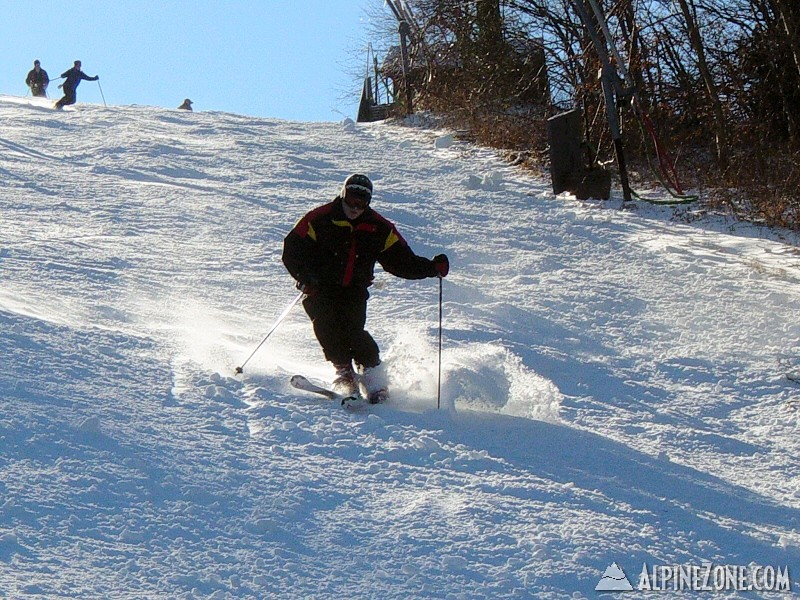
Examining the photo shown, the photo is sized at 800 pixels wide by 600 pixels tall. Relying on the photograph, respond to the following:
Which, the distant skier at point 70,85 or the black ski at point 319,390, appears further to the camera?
the distant skier at point 70,85

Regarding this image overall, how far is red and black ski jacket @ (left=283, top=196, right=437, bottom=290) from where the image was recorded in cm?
547

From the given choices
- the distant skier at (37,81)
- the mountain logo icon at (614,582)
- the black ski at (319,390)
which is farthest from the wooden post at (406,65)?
the mountain logo icon at (614,582)

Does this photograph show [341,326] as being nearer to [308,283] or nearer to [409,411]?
[308,283]

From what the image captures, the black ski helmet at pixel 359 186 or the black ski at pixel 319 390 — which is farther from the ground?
the black ski helmet at pixel 359 186

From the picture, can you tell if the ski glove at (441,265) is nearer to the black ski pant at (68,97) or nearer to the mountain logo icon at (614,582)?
the mountain logo icon at (614,582)

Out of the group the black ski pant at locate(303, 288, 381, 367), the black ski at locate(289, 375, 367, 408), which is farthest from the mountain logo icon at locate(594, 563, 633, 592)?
the black ski pant at locate(303, 288, 381, 367)

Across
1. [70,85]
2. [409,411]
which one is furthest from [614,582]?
[70,85]

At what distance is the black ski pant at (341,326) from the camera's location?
5605 millimetres

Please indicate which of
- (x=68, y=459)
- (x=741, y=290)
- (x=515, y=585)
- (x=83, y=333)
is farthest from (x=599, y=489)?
(x=741, y=290)

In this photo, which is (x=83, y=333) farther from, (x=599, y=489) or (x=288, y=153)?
(x=288, y=153)

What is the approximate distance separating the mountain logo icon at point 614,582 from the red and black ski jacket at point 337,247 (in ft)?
8.10

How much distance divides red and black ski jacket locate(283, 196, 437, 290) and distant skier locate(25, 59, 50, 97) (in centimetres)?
2291

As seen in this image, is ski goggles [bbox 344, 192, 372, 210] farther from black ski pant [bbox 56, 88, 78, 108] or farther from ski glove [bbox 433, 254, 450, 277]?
black ski pant [bbox 56, 88, 78, 108]

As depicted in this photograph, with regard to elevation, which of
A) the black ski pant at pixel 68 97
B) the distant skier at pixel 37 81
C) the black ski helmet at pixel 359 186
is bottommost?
the black ski helmet at pixel 359 186
